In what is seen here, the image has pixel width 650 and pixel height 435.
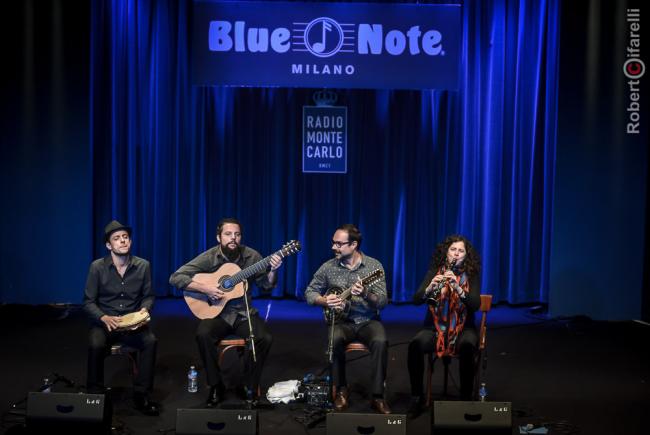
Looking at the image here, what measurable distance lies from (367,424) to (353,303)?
1.61 m

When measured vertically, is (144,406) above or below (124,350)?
below

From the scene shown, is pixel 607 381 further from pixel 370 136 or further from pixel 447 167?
pixel 370 136

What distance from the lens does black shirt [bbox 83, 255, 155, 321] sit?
5.19 m

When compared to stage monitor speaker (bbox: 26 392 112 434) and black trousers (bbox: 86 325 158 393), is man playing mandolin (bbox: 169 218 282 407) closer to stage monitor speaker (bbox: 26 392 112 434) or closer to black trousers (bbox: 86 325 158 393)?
black trousers (bbox: 86 325 158 393)

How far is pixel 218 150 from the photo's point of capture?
858 centimetres

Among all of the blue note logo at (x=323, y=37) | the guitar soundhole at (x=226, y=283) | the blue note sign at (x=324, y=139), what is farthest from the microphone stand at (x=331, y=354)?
the blue note logo at (x=323, y=37)

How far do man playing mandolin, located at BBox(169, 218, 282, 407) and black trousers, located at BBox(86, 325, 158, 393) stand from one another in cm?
35

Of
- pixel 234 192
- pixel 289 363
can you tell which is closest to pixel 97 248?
pixel 234 192

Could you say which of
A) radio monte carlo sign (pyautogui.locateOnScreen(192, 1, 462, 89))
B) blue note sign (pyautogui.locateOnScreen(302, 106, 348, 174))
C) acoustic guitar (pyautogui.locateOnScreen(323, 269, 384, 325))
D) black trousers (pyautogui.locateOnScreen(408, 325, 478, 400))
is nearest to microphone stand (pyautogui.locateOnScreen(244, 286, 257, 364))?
acoustic guitar (pyautogui.locateOnScreen(323, 269, 384, 325))

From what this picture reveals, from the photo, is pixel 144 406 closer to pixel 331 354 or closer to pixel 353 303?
pixel 331 354

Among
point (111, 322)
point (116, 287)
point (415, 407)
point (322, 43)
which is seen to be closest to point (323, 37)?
point (322, 43)

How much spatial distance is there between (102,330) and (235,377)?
1181mm

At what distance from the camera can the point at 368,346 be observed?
5059mm

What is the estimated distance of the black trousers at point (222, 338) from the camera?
16.6ft
